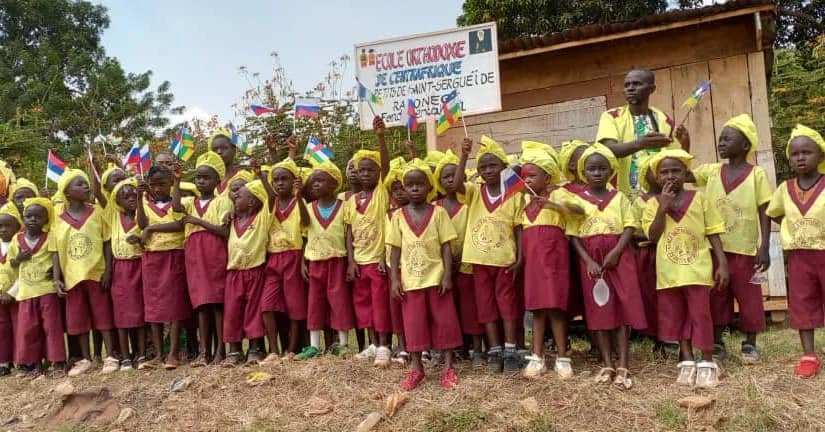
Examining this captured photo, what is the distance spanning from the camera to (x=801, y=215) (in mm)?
4832

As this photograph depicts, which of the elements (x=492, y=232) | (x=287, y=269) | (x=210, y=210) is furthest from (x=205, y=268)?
(x=492, y=232)

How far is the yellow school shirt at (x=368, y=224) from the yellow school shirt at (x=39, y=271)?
2.95m

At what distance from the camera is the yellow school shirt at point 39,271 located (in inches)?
266

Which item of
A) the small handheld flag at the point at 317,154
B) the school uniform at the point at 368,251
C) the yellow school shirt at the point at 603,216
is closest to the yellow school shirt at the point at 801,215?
the yellow school shirt at the point at 603,216

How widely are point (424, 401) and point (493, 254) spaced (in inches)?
45.7

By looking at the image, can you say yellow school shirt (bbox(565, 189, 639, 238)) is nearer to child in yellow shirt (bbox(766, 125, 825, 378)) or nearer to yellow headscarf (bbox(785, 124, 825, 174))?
child in yellow shirt (bbox(766, 125, 825, 378))

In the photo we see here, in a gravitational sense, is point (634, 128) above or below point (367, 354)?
above

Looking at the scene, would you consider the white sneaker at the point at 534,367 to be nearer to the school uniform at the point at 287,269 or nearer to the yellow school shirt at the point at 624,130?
the yellow school shirt at the point at 624,130

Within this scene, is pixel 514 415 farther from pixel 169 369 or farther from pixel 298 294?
pixel 169 369

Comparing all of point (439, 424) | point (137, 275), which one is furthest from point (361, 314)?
point (137, 275)

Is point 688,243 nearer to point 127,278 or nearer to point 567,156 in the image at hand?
point 567,156

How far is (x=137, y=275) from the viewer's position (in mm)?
6570

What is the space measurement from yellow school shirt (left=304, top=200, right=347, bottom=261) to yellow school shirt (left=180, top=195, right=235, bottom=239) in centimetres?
79

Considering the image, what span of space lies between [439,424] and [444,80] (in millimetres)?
4102
